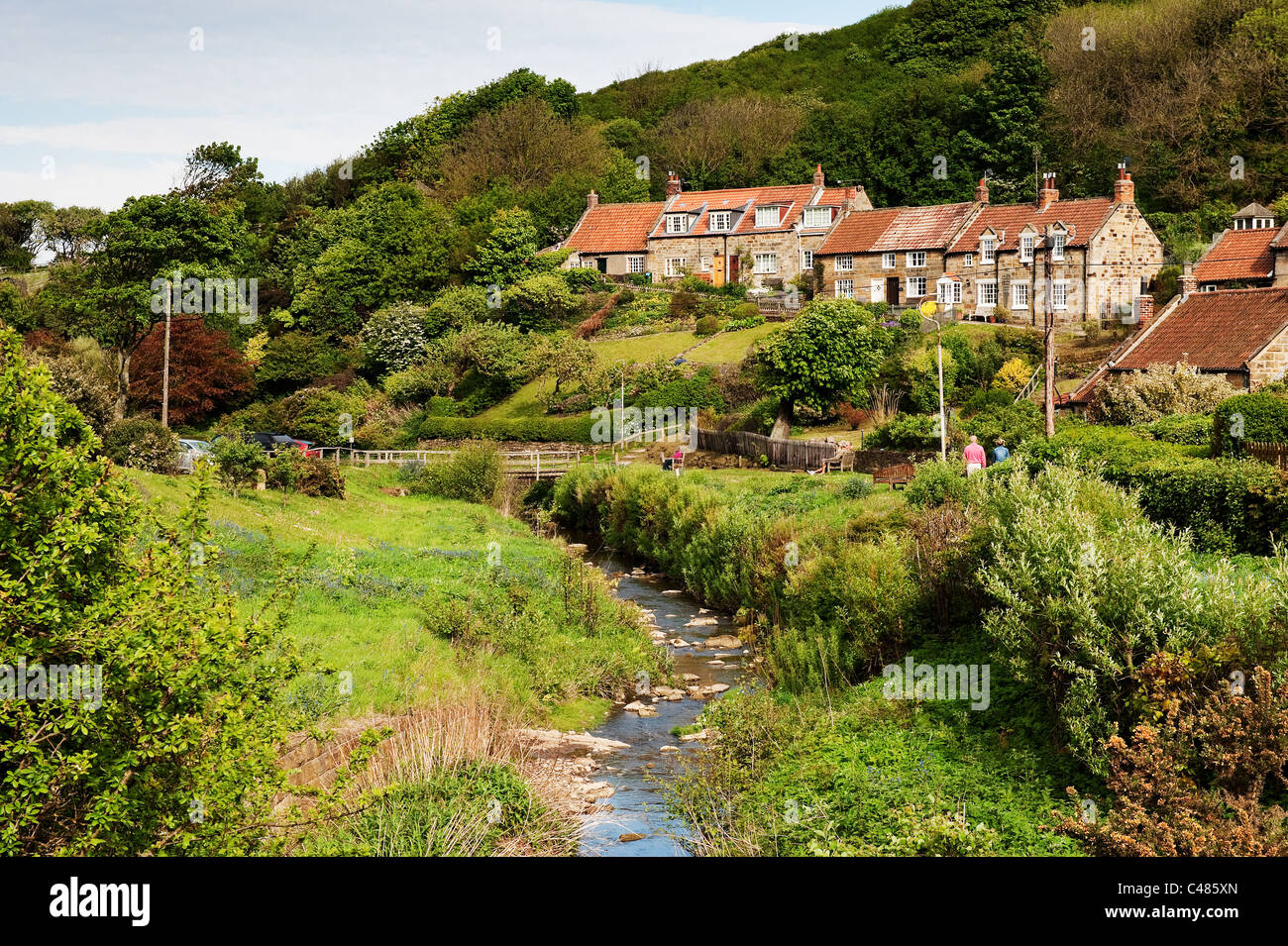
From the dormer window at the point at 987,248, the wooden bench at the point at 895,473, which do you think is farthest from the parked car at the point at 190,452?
the dormer window at the point at 987,248

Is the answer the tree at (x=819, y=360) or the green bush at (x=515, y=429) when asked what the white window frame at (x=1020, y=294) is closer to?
the tree at (x=819, y=360)

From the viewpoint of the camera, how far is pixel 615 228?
8744 centimetres

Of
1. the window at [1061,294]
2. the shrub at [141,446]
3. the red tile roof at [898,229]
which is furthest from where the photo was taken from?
the red tile roof at [898,229]

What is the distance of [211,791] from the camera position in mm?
10133

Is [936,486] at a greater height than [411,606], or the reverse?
[936,486]

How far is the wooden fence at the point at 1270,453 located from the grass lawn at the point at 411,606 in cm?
1381

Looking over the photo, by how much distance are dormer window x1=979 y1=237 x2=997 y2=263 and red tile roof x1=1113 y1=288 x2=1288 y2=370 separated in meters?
19.5

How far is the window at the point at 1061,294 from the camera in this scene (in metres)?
62.7

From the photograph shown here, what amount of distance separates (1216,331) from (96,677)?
146 ft

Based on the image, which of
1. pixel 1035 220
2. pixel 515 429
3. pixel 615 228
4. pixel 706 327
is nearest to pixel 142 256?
pixel 515 429

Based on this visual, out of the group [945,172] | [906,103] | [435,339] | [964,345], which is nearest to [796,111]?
[906,103]

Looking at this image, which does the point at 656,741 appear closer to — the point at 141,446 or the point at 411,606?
the point at 411,606
